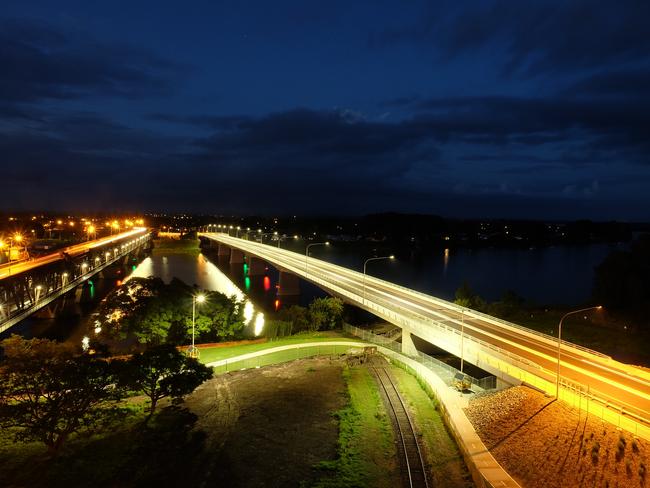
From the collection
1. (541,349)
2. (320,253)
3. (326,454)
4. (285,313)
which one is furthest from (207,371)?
(320,253)

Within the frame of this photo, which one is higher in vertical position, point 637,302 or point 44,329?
point 637,302

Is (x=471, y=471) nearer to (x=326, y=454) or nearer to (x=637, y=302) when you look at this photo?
(x=326, y=454)

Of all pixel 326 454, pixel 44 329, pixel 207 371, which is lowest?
pixel 44 329

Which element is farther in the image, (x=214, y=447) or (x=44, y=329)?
(x=44, y=329)

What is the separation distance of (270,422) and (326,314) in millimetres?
26069

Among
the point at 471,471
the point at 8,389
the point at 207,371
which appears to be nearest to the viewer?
the point at 471,471

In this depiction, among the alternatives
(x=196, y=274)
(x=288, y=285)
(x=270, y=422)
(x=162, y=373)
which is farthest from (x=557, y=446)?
(x=196, y=274)

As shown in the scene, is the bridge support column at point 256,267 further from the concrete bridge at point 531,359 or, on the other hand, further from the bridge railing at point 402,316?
the concrete bridge at point 531,359

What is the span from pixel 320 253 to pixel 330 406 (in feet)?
410

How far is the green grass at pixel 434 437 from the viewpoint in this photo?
739 inches

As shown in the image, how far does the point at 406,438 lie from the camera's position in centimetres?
2192

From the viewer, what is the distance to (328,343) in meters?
40.3

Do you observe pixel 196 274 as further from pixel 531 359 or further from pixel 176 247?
pixel 531 359

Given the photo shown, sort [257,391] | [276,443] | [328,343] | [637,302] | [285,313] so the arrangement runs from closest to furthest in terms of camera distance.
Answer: [276,443] < [257,391] < [328,343] < [285,313] < [637,302]
